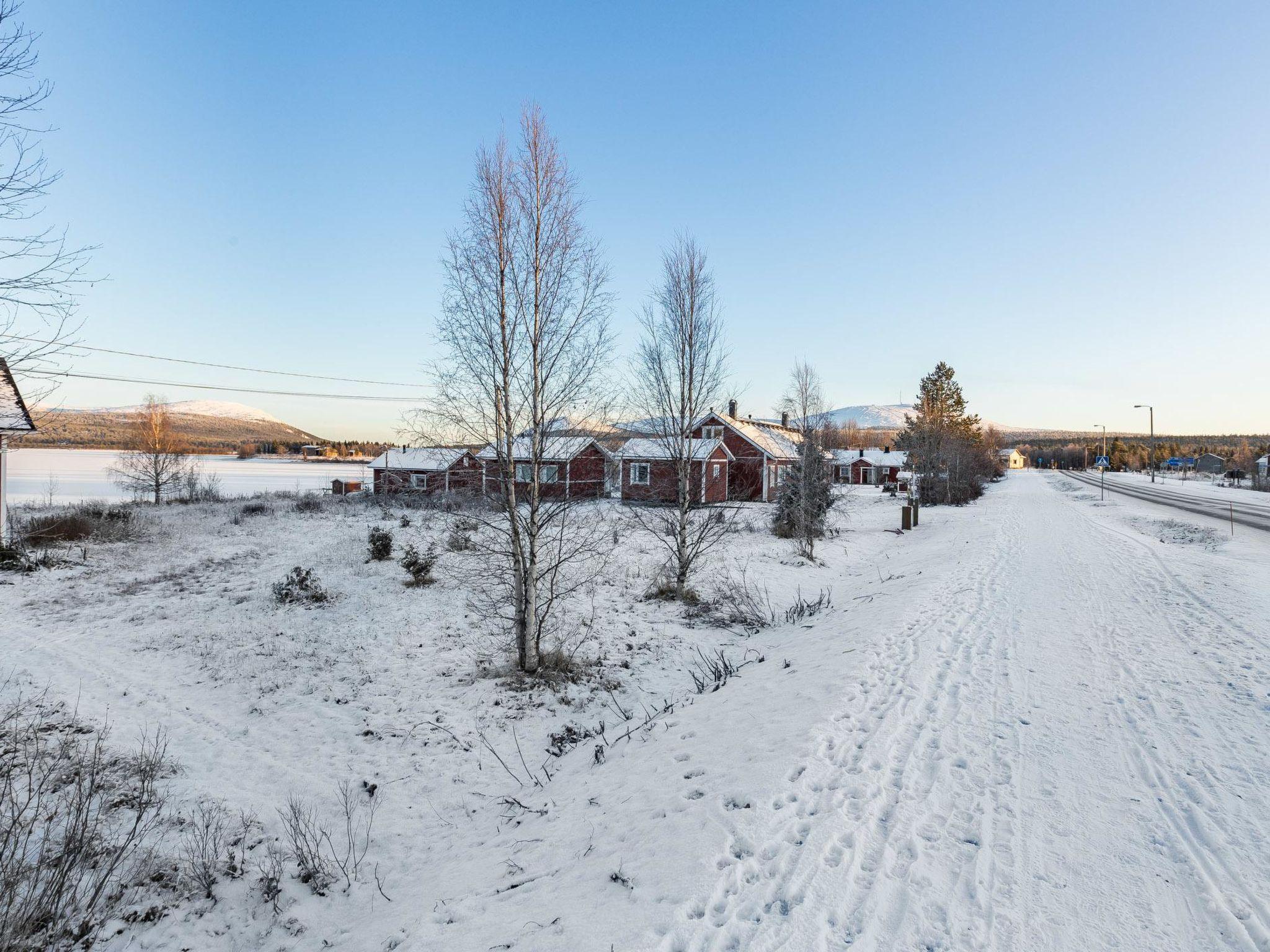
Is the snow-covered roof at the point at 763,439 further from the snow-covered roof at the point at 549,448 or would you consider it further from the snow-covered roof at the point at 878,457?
the snow-covered roof at the point at 549,448

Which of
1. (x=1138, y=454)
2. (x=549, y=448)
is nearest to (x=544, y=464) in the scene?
(x=549, y=448)

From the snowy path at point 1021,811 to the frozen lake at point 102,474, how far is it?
121 feet

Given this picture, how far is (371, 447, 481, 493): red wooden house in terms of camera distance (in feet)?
29.7

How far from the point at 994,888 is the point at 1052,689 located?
4161mm

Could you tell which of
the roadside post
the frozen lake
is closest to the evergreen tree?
the roadside post

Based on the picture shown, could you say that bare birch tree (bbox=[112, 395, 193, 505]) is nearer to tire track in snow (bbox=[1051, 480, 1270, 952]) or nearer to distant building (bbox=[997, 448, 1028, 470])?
tire track in snow (bbox=[1051, 480, 1270, 952])

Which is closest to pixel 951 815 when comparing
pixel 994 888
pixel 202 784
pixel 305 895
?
pixel 994 888

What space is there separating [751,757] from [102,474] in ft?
261

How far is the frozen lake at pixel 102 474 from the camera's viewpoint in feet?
134

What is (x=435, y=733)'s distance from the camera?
25.7ft

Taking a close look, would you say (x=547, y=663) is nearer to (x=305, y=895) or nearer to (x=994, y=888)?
(x=305, y=895)

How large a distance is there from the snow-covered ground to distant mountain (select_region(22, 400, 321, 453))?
383 centimetres

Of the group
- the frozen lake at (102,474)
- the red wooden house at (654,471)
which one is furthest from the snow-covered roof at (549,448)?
the frozen lake at (102,474)

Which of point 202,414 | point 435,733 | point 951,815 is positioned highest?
point 202,414
